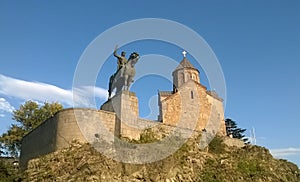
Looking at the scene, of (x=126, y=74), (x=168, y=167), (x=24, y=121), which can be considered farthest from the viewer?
(x=24, y=121)

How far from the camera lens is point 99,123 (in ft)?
56.2

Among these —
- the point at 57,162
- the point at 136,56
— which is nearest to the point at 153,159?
the point at 57,162

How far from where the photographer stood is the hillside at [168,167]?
1441 centimetres

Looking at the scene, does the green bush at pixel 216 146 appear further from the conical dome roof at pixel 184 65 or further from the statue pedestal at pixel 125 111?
the conical dome roof at pixel 184 65

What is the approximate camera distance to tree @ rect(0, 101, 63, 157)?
96.8 feet

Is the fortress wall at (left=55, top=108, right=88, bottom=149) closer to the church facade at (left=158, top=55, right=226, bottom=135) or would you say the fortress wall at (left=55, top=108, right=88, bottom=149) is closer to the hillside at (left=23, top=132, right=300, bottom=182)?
the hillside at (left=23, top=132, right=300, bottom=182)

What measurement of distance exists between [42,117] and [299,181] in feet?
77.2

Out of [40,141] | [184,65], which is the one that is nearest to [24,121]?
[40,141]

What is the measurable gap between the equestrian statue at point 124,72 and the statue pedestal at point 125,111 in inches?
21.9

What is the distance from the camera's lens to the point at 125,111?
18234mm

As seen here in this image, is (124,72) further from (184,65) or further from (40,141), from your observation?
(184,65)

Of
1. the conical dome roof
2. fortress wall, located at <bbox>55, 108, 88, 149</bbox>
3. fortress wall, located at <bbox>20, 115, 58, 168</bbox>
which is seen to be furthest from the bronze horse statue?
the conical dome roof

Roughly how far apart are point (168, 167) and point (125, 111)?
439 centimetres

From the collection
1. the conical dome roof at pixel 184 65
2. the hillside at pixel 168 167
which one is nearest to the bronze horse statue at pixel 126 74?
the hillside at pixel 168 167
